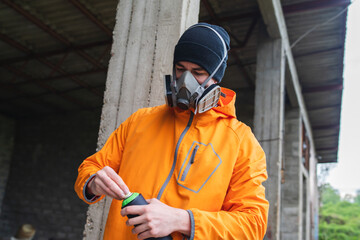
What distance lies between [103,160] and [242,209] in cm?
68

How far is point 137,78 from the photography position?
104 inches

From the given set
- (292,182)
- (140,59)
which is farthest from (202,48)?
(292,182)

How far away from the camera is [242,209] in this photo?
56.2 inches

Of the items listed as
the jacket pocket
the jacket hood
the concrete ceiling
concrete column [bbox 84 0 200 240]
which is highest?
the concrete ceiling

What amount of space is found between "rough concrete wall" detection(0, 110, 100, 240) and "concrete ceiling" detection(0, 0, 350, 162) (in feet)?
4.54

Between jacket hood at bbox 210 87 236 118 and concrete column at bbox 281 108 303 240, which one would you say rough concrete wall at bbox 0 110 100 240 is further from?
jacket hood at bbox 210 87 236 118

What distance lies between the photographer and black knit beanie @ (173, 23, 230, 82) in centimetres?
166

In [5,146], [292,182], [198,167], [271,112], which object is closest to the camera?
[198,167]

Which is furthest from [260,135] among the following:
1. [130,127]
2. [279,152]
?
[130,127]

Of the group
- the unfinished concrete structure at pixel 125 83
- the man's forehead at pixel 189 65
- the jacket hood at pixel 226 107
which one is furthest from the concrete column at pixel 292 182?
the man's forehead at pixel 189 65

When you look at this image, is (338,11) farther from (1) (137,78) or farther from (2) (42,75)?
(2) (42,75)

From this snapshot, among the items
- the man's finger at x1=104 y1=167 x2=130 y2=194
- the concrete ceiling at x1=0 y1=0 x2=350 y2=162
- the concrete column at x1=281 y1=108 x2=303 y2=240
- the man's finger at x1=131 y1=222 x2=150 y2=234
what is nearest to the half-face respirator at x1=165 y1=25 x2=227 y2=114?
the man's finger at x1=104 y1=167 x2=130 y2=194

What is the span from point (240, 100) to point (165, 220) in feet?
30.2

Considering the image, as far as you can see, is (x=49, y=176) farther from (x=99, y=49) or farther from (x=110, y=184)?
(x=110, y=184)
